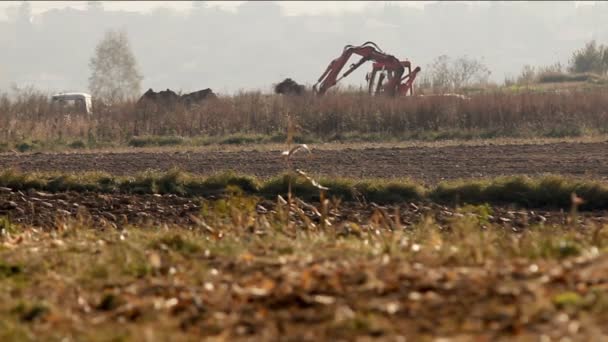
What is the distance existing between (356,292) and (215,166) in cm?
1592

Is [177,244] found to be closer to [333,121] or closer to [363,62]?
[333,121]

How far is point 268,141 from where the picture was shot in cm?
3056

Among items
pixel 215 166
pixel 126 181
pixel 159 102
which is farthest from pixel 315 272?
pixel 159 102

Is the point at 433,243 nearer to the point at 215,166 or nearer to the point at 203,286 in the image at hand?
the point at 203,286

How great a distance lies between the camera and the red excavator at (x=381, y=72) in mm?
39688

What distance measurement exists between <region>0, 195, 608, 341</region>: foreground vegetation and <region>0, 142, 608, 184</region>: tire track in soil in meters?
10.9

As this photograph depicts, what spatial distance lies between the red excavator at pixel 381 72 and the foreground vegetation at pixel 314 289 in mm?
31118

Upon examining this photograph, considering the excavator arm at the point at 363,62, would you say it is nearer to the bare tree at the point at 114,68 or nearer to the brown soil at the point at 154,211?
the brown soil at the point at 154,211

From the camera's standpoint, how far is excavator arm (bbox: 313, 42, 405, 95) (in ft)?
132

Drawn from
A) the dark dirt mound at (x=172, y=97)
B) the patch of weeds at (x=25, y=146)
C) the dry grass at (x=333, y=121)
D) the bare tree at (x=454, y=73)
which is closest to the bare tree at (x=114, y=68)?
the bare tree at (x=454, y=73)

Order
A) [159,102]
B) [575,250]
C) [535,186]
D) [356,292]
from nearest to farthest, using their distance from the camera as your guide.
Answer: [356,292] → [575,250] → [535,186] → [159,102]

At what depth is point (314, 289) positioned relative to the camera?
19.2 ft

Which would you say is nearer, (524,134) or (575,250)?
(575,250)

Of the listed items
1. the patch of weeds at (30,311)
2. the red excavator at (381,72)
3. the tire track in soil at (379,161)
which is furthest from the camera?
the red excavator at (381,72)
